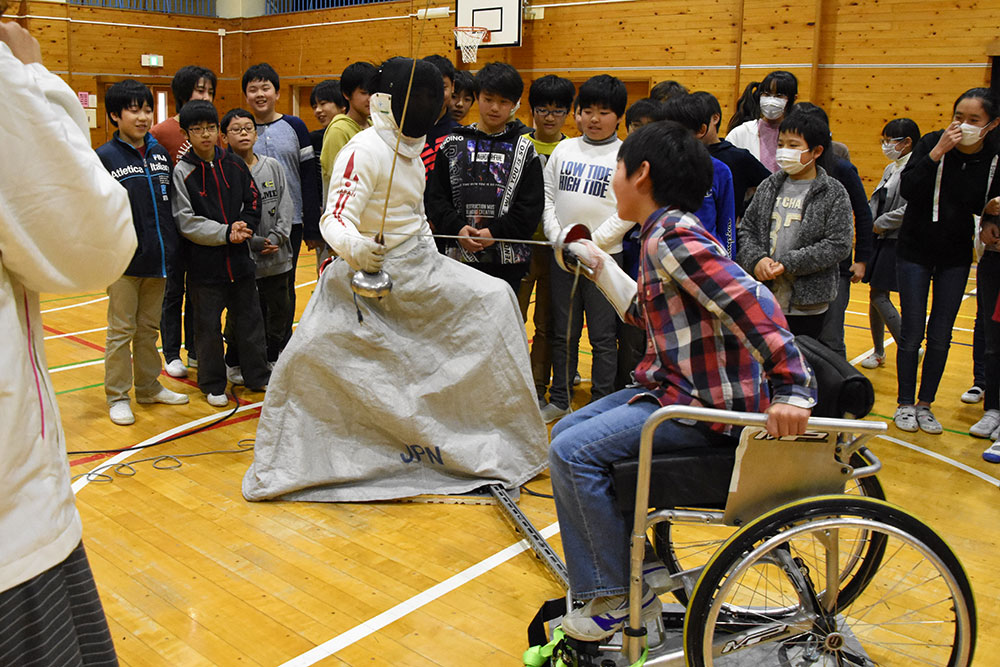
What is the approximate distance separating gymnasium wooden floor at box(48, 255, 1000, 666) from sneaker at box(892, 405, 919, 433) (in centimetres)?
5

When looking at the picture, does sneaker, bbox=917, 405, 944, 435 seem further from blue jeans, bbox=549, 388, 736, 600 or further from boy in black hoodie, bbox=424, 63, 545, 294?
blue jeans, bbox=549, 388, 736, 600

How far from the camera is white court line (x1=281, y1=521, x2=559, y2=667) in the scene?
2.15m

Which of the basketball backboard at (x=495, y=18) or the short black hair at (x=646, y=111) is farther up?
the basketball backboard at (x=495, y=18)

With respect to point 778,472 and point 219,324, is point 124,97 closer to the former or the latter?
point 219,324

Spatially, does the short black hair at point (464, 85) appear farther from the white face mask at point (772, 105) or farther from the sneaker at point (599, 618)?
the sneaker at point (599, 618)

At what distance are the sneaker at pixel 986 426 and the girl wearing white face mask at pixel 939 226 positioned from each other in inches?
0.6

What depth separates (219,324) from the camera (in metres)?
4.10

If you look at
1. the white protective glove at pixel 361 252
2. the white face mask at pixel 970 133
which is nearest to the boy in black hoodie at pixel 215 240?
the white protective glove at pixel 361 252

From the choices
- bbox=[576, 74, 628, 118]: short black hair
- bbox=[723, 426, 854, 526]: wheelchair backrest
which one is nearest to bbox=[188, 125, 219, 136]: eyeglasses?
bbox=[576, 74, 628, 118]: short black hair

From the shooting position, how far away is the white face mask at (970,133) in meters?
3.53

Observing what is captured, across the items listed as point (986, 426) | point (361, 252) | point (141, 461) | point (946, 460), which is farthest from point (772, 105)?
point (141, 461)

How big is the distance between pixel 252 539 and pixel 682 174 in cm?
178

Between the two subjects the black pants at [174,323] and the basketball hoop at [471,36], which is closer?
the black pants at [174,323]

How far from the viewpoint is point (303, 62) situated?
13.3 m
